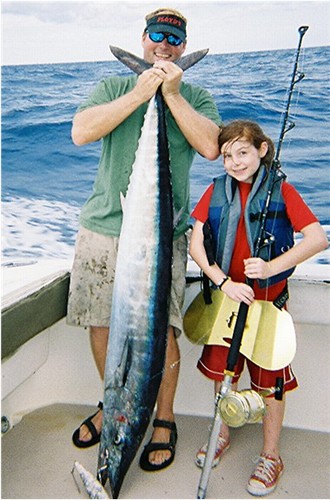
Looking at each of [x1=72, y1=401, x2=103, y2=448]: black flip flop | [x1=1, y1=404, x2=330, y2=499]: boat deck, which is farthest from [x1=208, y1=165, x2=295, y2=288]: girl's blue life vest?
[x1=72, y1=401, x2=103, y2=448]: black flip flop

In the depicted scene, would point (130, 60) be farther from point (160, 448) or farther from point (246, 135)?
point (160, 448)

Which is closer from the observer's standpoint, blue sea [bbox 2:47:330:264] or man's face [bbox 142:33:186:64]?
man's face [bbox 142:33:186:64]

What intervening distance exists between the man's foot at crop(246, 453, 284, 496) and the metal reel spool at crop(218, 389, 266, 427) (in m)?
0.28

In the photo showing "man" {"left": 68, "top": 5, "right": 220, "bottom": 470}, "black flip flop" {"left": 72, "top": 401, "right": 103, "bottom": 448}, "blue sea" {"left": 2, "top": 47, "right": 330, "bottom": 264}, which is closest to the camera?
"man" {"left": 68, "top": 5, "right": 220, "bottom": 470}

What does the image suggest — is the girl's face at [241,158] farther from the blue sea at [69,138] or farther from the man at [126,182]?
the blue sea at [69,138]

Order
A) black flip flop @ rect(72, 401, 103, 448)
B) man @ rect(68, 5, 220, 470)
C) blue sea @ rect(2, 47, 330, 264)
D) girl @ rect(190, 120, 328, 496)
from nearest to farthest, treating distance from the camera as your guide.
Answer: girl @ rect(190, 120, 328, 496)
man @ rect(68, 5, 220, 470)
black flip flop @ rect(72, 401, 103, 448)
blue sea @ rect(2, 47, 330, 264)

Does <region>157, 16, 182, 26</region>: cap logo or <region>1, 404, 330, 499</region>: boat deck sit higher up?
<region>157, 16, 182, 26</region>: cap logo

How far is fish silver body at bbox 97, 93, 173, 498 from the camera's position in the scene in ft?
6.99

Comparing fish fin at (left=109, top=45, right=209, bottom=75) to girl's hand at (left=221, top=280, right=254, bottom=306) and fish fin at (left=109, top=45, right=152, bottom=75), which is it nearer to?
fish fin at (left=109, top=45, right=152, bottom=75)

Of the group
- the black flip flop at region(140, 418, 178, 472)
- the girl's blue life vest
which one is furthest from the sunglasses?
the black flip flop at region(140, 418, 178, 472)

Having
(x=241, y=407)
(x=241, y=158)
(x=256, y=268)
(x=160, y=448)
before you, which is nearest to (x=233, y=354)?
(x=241, y=407)

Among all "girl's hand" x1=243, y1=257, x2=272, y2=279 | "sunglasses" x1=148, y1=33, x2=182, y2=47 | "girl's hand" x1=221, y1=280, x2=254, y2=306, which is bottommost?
"girl's hand" x1=221, y1=280, x2=254, y2=306

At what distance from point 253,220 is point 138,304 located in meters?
0.53

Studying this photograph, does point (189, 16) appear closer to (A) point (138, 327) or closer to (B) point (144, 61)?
(B) point (144, 61)
